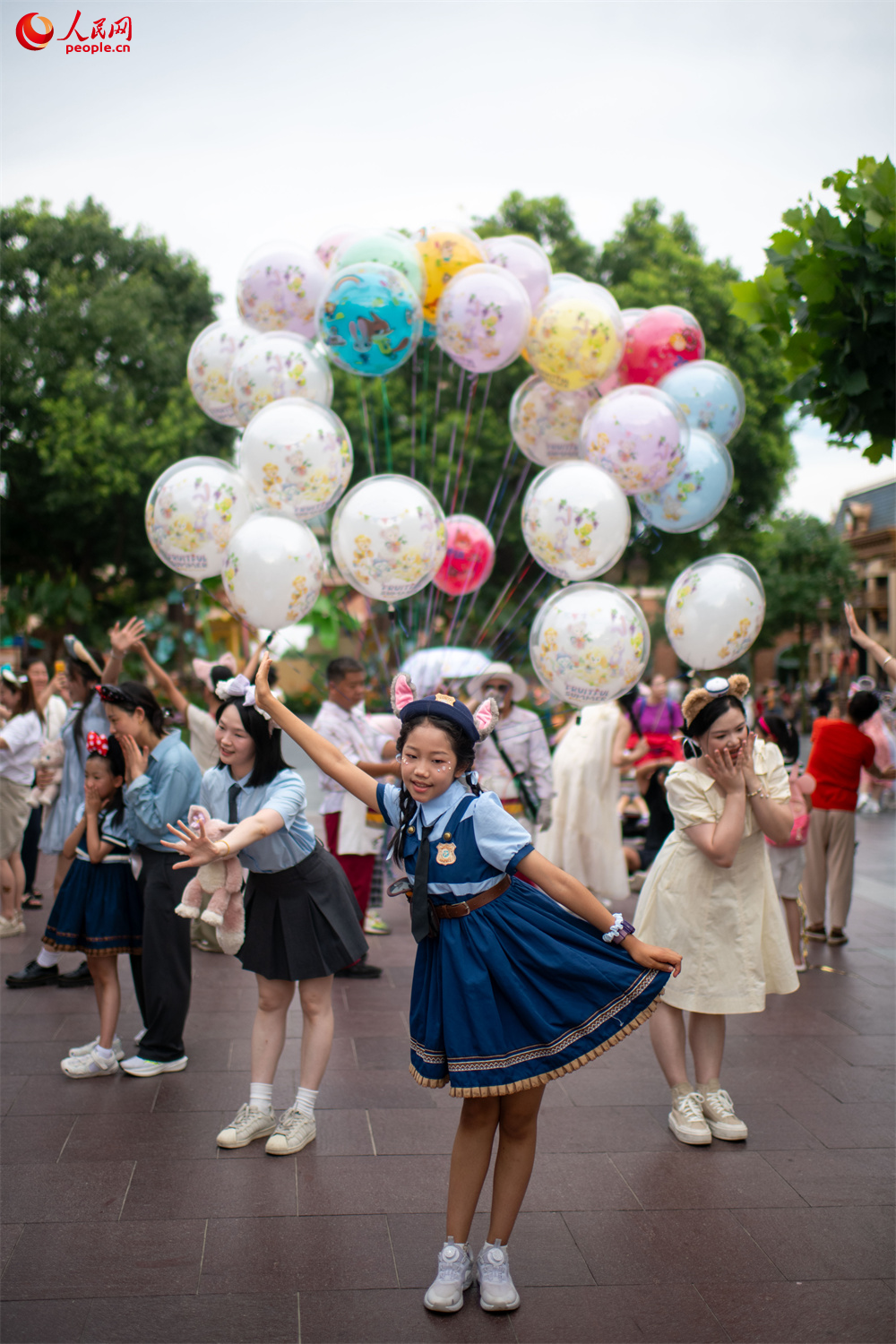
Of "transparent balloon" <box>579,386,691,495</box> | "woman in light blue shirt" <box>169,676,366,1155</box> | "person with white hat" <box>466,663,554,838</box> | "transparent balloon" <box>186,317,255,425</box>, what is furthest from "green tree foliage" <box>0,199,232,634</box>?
"woman in light blue shirt" <box>169,676,366,1155</box>

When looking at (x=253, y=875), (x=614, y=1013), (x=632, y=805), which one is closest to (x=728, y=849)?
(x=614, y=1013)

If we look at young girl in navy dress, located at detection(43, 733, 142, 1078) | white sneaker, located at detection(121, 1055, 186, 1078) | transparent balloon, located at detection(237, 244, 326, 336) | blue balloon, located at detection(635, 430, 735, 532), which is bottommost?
white sneaker, located at detection(121, 1055, 186, 1078)

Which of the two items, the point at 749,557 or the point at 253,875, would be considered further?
the point at 749,557

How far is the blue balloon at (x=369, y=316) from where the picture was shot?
5996 mm

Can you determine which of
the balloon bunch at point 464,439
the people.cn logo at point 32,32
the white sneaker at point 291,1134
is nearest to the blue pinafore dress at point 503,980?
the white sneaker at point 291,1134

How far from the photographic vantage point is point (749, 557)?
886 inches

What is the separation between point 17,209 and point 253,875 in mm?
22012

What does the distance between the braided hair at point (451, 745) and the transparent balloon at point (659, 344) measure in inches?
178

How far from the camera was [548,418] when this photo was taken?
7113mm

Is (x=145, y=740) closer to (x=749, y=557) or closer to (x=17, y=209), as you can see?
(x=749, y=557)

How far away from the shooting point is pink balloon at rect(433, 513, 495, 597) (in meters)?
7.48

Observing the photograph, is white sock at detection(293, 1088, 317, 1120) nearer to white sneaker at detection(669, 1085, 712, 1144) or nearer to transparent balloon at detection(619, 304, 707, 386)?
white sneaker at detection(669, 1085, 712, 1144)

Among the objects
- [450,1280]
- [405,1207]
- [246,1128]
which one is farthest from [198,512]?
[450,1280]

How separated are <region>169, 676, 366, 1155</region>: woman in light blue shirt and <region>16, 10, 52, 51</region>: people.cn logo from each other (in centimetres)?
283
